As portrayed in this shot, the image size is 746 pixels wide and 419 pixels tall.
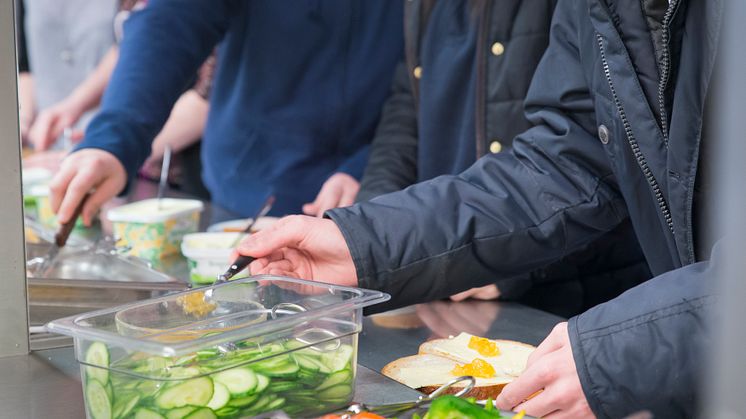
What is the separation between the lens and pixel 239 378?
1.00 m

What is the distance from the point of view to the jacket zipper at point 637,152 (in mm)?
1350

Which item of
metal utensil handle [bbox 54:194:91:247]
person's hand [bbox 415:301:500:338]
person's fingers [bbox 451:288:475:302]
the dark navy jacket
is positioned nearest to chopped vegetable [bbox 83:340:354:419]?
person's hand [bbox 415:301:500:338]

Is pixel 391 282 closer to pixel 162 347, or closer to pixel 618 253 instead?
pixel 162 347

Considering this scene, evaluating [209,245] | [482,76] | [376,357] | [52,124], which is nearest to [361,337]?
[376,357]

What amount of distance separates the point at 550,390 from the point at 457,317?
0.65 meters

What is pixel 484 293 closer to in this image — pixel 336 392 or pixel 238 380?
pixel 336 392

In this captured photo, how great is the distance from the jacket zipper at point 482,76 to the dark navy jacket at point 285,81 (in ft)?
2.18

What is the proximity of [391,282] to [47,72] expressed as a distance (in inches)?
127

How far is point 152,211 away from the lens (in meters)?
2.20

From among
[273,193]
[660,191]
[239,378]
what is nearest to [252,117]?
[273,193]

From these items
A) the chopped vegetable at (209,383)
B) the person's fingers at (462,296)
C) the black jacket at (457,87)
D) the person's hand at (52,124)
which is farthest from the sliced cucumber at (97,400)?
the person's hand at (52,124)

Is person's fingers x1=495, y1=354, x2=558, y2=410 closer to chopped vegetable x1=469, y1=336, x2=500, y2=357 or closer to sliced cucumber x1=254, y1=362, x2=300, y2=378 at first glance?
sliced cucumber x1=254, y1=362, x2=300, y2=378

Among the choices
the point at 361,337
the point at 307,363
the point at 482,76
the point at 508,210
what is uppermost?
the point at 482,76

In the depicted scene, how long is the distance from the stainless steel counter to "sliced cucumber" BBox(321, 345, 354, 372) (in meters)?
0.10
